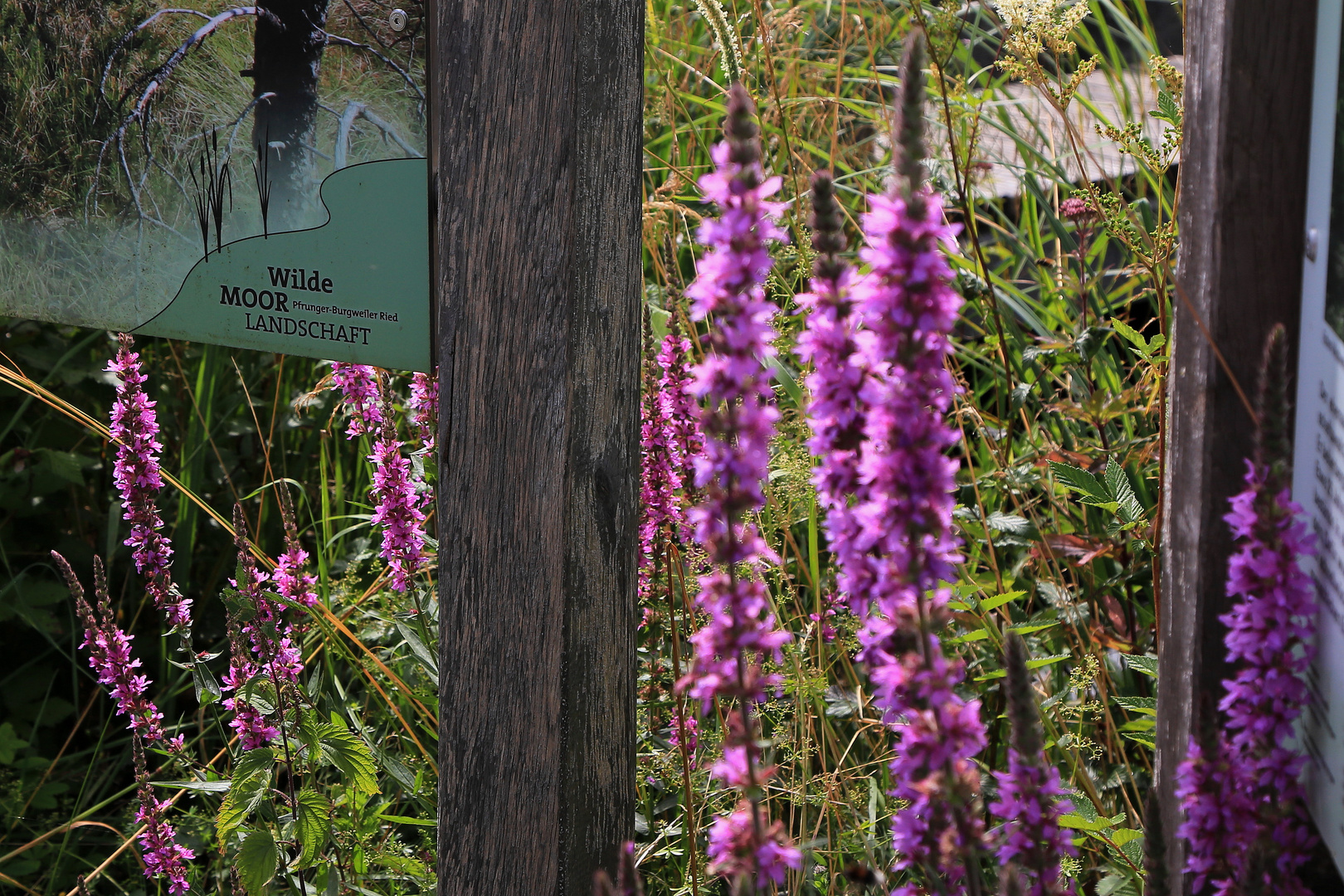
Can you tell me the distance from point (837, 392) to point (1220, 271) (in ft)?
1.62

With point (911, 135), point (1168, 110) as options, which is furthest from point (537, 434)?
point (1168, 110)

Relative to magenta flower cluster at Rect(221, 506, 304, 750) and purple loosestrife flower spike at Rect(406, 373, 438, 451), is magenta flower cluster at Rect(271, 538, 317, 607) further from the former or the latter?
purple loosestrife flower spike at Rect(406, 373, 438, 451)

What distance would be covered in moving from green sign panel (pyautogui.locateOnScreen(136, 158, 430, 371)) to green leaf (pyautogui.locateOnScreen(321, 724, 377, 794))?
679 millimetres

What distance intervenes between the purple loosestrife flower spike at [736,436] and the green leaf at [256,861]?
1201 mm

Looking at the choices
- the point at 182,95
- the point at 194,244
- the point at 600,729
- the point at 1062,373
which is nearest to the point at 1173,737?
the point at 600,729

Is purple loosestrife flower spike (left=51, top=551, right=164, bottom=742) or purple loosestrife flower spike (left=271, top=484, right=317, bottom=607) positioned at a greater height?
purple loosestrife flower spike (left=271, top=484, right=317, bottom=607)

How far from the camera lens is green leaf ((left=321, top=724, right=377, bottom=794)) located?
1992mm

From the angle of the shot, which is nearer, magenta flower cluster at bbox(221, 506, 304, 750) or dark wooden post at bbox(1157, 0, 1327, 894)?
dark wooden post at bbox(1157, 0, 1327, 894)

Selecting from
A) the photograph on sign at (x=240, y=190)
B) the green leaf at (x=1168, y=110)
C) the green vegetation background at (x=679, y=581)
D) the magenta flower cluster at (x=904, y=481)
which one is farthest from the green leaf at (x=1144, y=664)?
the photograph on sign at (x=240, y=190)

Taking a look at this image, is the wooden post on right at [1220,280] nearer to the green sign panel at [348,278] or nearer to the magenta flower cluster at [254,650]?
the green sign panel at [348,278]

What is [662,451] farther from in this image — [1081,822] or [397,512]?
[1081,822]

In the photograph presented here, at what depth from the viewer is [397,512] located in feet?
7.14

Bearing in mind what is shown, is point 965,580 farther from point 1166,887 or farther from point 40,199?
point 40,199

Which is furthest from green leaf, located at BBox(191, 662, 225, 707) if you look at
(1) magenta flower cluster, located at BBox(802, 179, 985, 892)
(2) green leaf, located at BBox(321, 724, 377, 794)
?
(1) magenta flower cluster, located at BBox(802, 179, 985, 892)
